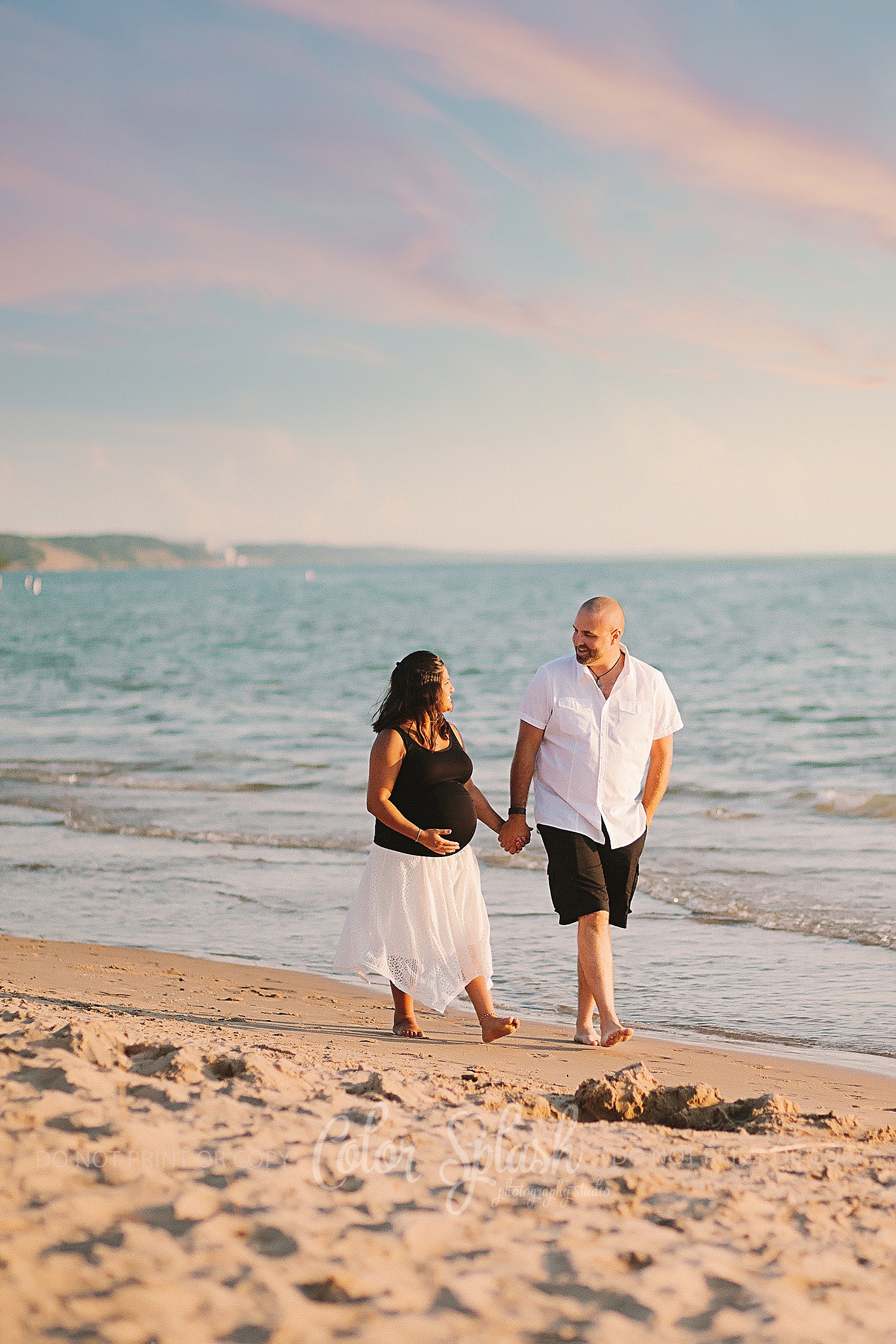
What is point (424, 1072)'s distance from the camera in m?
4.49

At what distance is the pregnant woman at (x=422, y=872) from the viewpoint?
522 centimetres

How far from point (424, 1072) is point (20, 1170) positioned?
6.07 feet

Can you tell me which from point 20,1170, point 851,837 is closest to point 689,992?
point 20,1170

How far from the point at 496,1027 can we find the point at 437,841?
90cm

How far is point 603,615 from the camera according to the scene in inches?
201

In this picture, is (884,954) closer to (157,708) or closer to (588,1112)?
(588,1112)

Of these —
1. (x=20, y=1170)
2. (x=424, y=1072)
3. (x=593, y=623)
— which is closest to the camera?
(x=20, y=1170)

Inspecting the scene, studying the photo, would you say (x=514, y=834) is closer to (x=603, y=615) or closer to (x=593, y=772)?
(x=593, y=772)

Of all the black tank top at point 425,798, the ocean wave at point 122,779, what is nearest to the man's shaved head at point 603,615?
the black tank top at point 425,798

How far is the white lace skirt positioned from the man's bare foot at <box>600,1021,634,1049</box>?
1.99ft

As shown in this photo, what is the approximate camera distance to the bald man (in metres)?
5.19

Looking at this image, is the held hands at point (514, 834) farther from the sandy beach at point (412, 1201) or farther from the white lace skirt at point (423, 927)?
the sandy beach at point (412, 1201)

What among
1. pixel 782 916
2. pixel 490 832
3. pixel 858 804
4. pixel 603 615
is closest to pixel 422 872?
pixel 603 615

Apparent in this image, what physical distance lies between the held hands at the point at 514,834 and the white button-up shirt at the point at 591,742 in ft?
0.54
